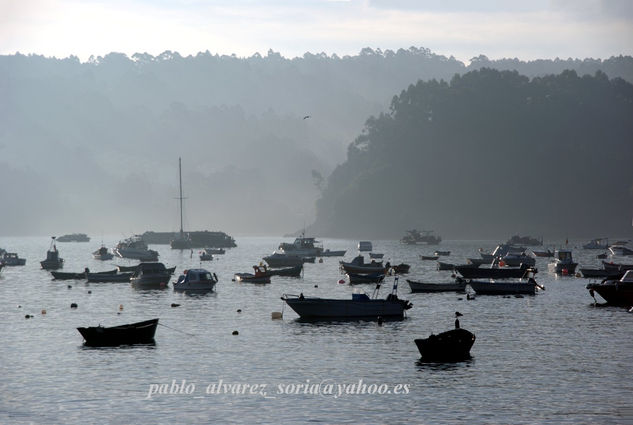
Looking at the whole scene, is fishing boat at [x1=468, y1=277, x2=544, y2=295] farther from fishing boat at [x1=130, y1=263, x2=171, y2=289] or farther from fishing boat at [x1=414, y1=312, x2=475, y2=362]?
fishing boat at [x1=414, y1=312, x2=475, y2=362]

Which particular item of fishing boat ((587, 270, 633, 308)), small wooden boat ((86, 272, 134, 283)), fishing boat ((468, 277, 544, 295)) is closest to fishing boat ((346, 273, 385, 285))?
fishing boat ((468, 277, 544, 295))

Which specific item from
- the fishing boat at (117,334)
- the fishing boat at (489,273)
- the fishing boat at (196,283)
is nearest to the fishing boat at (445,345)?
the fishing boat at (117,334)

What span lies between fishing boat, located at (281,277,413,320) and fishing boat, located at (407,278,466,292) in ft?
93.4

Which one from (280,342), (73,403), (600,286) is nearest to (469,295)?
(600,286)

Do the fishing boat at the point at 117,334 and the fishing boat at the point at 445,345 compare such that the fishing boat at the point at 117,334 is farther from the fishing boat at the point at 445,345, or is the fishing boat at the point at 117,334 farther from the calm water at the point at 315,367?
the fishing boat at the point at 445,345

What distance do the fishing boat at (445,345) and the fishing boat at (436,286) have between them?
A: 48.6m

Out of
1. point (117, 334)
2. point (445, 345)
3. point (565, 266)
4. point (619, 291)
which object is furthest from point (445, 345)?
point (565, 266)

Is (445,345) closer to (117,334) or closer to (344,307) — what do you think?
(344,307)

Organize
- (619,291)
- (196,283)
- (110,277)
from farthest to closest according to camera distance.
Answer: (110,277) → (196,283) → (619,291)

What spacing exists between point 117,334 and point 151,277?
5228 centimetres

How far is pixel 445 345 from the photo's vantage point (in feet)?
A: 209

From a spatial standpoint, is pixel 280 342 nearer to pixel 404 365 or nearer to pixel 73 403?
pixel 404 365

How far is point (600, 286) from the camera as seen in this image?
99.1m

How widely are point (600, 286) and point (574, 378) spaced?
139ft
